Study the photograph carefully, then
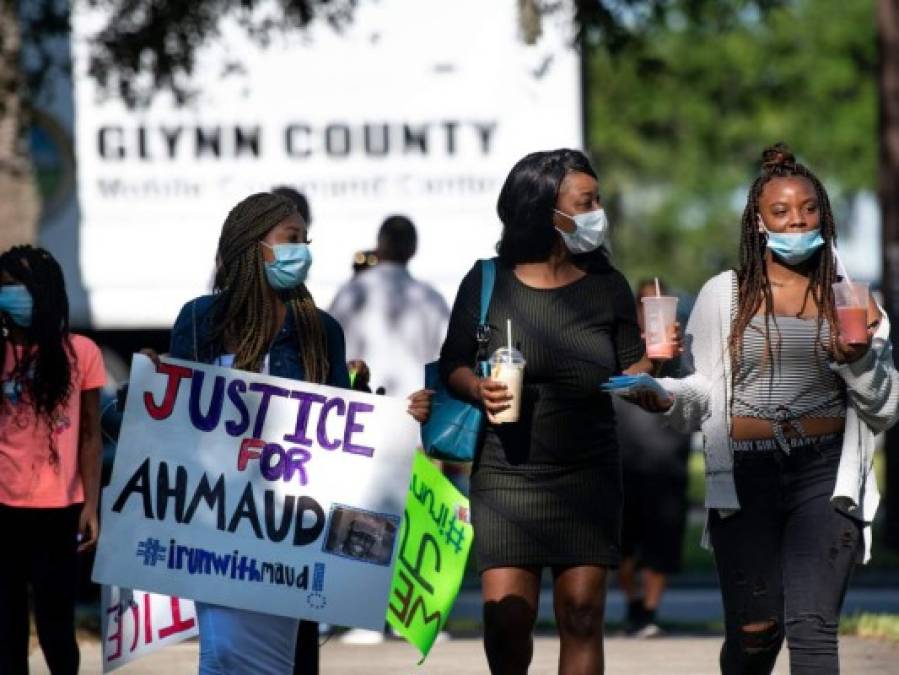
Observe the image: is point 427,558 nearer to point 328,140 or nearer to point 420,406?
point 420,406

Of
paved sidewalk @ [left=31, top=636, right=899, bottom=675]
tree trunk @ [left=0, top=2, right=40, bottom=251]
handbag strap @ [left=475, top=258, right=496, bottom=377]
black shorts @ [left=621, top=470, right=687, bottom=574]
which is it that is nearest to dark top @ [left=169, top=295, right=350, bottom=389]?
handbag strap @ [left=475, top=258, right=496, bottom=377]

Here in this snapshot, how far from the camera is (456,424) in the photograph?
6.45m

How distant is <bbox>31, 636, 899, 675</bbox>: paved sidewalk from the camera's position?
8.99 m

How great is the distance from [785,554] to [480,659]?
318 centimetres

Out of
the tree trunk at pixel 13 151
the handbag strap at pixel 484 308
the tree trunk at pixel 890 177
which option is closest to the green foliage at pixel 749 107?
the tree trunk at pixel 890 177

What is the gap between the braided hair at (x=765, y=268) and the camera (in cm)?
635

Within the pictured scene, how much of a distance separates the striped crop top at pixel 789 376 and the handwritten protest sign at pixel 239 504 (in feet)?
3.56

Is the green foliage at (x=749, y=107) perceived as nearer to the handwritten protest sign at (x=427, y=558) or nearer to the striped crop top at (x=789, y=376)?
the handwritten protest sign at (x=427, y=558)

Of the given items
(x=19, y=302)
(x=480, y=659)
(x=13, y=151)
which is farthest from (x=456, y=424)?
(x=13, y=151)

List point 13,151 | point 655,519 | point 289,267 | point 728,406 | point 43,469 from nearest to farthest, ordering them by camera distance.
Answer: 1. point 289,267
2. point 728,406
3. point 43,469
4. point 655,519
5. point 13,151

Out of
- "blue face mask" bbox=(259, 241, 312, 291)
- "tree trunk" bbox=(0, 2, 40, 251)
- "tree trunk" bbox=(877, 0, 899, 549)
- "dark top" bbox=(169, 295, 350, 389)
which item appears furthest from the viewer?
"tree trunk" bbox=(877, 0, 899, 549)

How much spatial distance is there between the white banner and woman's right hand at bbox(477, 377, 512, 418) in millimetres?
8010

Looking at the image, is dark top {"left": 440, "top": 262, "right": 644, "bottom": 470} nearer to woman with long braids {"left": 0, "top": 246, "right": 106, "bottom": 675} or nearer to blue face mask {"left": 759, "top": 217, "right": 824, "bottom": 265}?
blue face mask {"left": 759, "top": 217, "right": 824, "bottom": 265}

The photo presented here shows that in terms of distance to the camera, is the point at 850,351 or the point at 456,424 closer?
the point at 850,351
